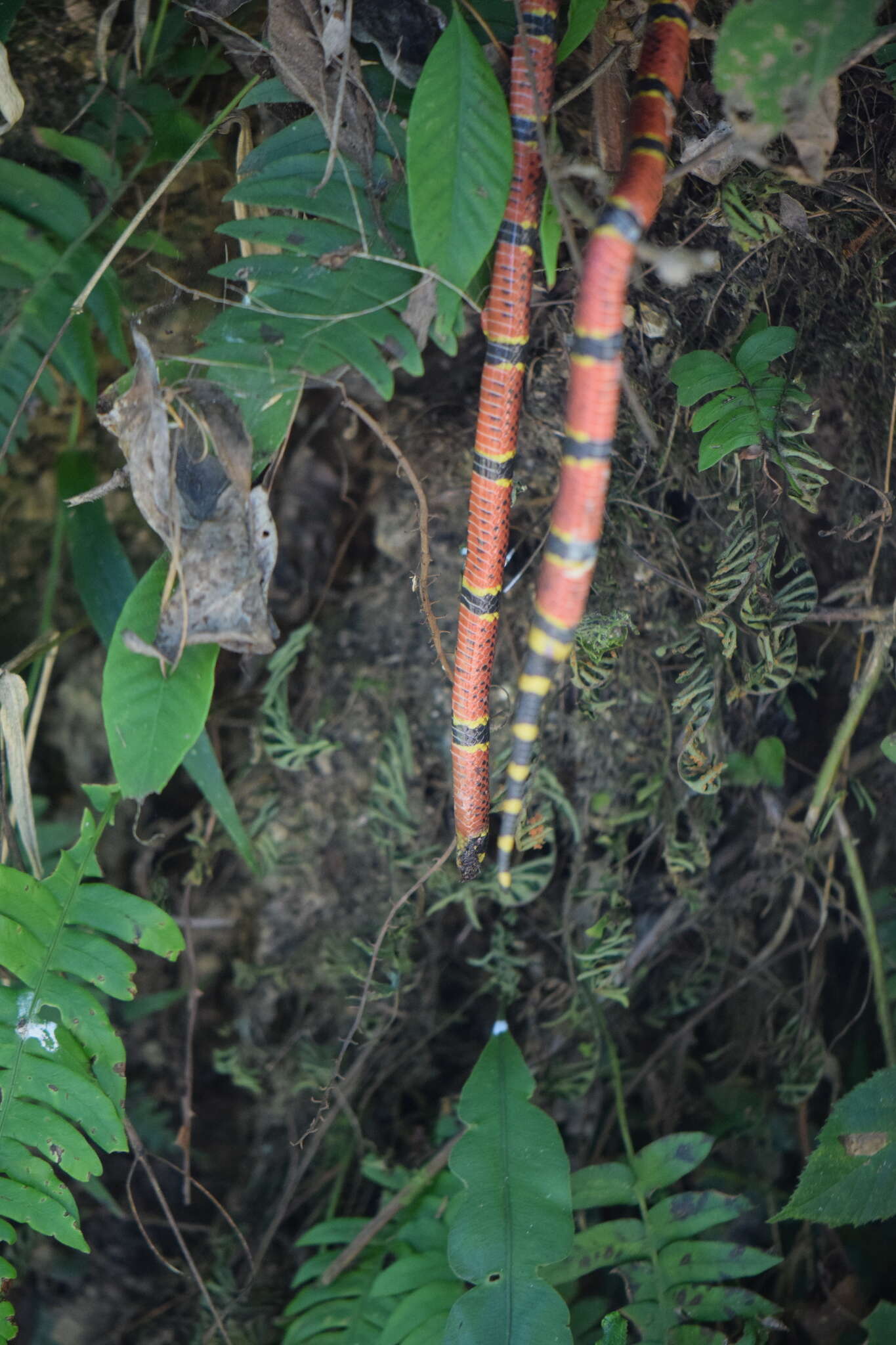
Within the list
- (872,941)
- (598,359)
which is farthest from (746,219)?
(872,941)

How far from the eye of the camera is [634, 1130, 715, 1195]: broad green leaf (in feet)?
5.05

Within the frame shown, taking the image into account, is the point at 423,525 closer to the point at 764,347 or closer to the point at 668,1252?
the point at 764,347

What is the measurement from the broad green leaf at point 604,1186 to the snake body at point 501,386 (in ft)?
2.79

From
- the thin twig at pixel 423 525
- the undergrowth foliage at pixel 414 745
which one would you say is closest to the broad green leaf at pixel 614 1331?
the undergrowth foliage at pixel 414 745

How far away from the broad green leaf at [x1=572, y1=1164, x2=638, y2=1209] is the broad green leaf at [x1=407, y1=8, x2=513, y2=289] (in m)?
1.52

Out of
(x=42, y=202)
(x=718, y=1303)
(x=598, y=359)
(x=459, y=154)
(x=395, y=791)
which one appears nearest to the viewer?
(x=598, y=359)

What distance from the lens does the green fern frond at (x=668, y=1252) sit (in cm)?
144

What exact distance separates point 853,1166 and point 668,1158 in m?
0.33

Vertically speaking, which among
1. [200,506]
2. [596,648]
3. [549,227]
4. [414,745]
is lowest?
[414,745]

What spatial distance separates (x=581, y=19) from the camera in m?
1.14

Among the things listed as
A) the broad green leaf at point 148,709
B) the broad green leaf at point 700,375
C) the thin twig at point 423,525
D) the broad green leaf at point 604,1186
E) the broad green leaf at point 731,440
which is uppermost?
the broad green leaf at point 700,375

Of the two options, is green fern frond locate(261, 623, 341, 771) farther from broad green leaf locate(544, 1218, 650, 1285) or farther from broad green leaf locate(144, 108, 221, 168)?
broad green leaf locate(544, 1218, 650, 1285)

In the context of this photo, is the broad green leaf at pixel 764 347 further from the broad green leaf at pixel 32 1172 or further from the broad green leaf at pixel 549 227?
the broad green leaf at pixel 32 1172

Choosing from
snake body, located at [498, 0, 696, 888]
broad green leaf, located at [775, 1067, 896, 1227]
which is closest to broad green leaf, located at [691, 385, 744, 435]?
snake body, located at [498, 0, 696, 888]
